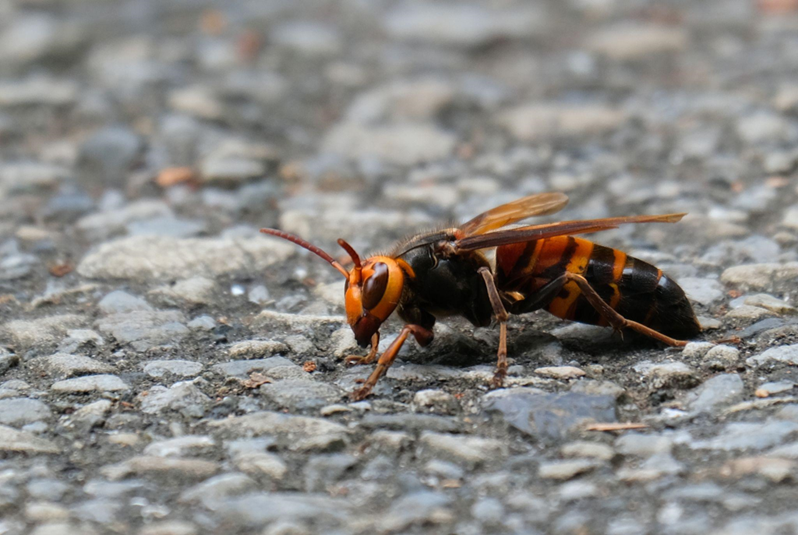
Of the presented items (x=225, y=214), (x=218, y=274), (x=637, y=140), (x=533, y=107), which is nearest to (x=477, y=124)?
(x=533, y=107)

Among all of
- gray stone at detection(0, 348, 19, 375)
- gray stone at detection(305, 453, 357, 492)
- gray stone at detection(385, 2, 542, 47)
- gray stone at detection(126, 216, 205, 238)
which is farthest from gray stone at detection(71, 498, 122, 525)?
gray stone at detection(385, 2, 542, 47)

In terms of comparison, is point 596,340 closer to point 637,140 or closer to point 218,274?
point 218,274

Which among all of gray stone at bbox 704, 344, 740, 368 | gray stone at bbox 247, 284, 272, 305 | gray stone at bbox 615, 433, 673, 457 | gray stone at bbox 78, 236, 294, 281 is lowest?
gray stone at bbox 615, 433, 673, 457

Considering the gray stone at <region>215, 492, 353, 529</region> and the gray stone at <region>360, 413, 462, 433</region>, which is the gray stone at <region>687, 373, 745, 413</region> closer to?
the gray stone at <region>360, 413, 462, 433</region>

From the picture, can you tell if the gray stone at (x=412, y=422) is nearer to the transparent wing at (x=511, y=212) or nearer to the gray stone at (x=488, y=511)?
the gray stone at (x=488, y=511)

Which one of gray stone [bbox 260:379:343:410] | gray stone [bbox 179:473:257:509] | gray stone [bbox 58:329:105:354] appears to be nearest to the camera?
gray stone [bbox 179:473:257:509]

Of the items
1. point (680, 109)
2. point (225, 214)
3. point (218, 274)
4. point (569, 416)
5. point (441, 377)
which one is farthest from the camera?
point (680, 109)

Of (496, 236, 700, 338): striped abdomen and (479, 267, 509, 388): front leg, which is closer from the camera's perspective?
(479, 267, 509, 388): front leg
